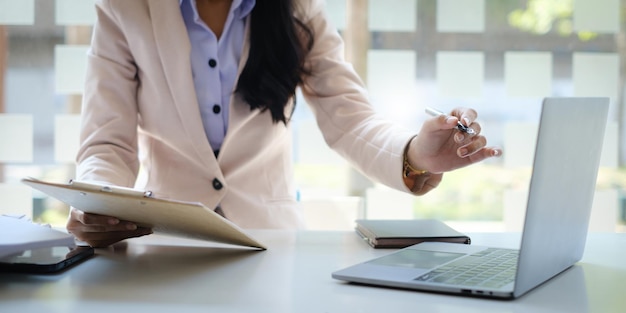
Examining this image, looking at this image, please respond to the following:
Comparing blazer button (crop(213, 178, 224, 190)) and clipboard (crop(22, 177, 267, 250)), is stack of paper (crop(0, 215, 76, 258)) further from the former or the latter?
blazer button (crop(213, 178, 224, 190))

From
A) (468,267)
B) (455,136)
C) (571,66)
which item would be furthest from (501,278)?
(571,66)

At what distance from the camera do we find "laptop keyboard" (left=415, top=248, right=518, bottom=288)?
0.80 m

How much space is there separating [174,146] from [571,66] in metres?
1.48

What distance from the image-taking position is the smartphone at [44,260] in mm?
884

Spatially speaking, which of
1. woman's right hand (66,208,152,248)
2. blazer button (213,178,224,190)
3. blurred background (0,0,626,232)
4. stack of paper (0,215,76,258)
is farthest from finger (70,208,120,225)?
blurred background (0,0,626,232)

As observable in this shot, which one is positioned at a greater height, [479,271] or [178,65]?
[178,65]

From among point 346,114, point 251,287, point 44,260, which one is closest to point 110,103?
point 346,114

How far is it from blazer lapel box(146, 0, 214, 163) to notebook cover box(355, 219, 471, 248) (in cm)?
51

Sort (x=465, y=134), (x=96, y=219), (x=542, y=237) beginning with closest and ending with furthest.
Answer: (x=542, y=237) < (x=96, y=219) < (x=465, y=134)

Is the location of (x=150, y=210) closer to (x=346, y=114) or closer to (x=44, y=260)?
(x=44, y=260)

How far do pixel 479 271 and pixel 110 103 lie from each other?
3.45 feet

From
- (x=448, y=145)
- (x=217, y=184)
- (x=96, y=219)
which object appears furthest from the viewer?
(x=217, y=184)

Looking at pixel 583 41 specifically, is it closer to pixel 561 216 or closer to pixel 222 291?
pixel 561 216

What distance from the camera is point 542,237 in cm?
79
